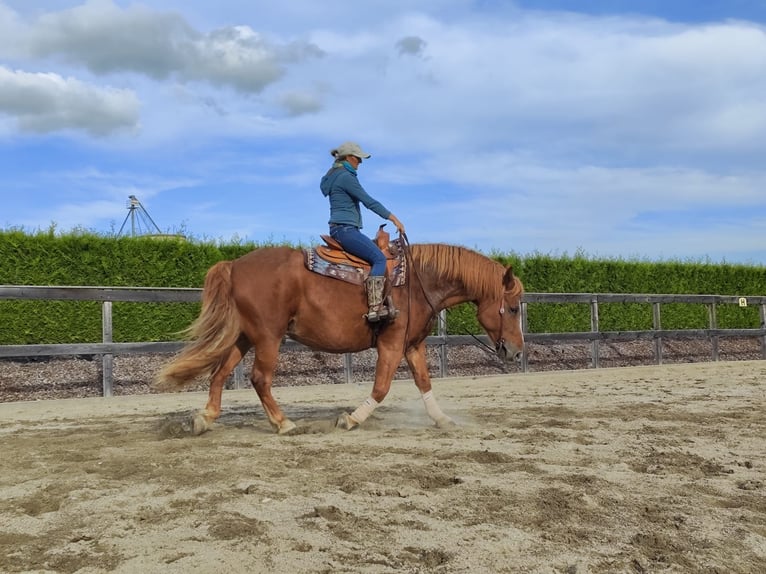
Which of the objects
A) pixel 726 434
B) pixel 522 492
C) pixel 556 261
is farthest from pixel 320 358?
pixel 522 492

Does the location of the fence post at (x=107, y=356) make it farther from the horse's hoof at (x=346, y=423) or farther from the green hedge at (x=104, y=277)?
the horse's hoof at (x=346, y=423)

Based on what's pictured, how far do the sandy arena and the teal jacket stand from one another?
5.73ft

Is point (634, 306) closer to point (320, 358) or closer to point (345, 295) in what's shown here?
point (320, 358)

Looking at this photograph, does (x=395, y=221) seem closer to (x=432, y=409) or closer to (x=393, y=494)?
(x=432, y=409)

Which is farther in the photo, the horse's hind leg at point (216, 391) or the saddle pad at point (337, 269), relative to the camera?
the saddle pad at point (337, 269)

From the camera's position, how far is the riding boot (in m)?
5.52

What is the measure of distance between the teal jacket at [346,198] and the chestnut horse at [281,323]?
1.61 ft

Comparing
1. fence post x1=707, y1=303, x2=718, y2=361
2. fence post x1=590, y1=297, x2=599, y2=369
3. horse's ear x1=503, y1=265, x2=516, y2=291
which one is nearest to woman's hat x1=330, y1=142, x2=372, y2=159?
horse's ear x1=503, y1=265, x2=516, y2=291

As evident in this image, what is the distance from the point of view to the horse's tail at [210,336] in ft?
18.1

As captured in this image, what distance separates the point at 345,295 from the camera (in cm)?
563

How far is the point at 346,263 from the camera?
18.6 feet

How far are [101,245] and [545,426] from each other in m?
7.94

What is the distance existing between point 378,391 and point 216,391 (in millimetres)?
1332

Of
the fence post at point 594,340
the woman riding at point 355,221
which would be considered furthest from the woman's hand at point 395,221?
the fence post at point 594,340
